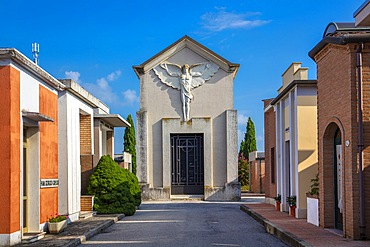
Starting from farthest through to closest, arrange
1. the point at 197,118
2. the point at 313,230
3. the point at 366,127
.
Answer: the point at 197,118 < the point at 313,230 < the point at 366,127

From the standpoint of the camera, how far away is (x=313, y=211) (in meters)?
17.3

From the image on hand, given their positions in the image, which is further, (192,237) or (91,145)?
(91,145)

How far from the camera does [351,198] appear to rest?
43.7ft

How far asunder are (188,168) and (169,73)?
5.66m

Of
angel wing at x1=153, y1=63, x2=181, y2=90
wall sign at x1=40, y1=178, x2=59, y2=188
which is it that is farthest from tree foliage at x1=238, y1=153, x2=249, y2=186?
wall sign at x1=40, y1=178, x2=59, y2=188

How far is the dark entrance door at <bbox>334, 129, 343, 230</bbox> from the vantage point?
15227 mm

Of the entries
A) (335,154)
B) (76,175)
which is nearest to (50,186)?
(76,175)

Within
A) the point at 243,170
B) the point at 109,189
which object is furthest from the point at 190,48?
the point at 243,170

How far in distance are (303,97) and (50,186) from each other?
8.58m

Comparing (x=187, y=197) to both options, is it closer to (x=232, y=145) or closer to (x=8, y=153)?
(x=232, y=145)

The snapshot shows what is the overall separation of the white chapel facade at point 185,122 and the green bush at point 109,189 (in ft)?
36.0

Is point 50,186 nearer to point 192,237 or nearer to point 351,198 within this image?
point 192,237

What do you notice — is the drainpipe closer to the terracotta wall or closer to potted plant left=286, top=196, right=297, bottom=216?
the terracotta wall

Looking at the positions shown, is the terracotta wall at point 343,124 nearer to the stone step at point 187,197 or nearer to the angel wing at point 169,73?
the stone step at point 187,197
